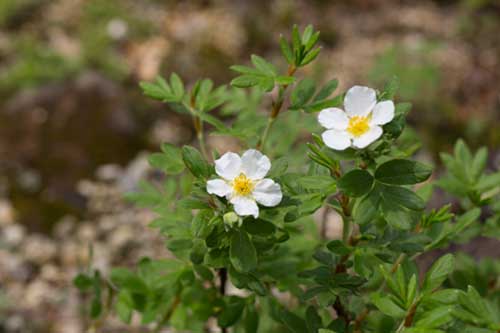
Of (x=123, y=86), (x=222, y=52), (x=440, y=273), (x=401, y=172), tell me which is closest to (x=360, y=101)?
(x=401, y=172)

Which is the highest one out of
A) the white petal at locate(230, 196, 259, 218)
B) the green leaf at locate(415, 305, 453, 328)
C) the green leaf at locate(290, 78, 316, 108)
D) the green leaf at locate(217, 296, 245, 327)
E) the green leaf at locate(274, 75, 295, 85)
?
the green leaf at locate(274, 75, 295, 85)

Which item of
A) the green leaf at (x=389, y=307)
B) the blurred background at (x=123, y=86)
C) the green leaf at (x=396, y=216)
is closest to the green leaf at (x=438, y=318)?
the green leaf at (x=389, y=307)

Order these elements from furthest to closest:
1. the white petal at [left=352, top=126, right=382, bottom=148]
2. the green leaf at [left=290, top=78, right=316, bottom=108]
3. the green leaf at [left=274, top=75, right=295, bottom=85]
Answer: the green leaf at [left=290, top=78, right=316, bottom=108]
the green leaf at [left=274, top=75, right=295, bottom=85]
the white petal at [left=352, top=126, right=382, bottom=148]

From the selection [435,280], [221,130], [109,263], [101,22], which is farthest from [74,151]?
[435,280]

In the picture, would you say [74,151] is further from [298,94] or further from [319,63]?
[298,94]

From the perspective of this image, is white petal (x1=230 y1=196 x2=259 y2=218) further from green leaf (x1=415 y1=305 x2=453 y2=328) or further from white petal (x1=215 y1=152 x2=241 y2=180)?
green leaf (x1=415 y1=305 x2=453 y2=328)

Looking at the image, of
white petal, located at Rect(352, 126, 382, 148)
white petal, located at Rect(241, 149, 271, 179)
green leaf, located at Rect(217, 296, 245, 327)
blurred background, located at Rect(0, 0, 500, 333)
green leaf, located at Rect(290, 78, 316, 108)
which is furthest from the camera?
blurred background, located at Rect(0, 0, 500, 333)

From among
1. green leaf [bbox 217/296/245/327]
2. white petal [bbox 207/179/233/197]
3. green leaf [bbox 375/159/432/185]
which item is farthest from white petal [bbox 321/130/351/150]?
green leaf [bbox 217/296/245/327]
